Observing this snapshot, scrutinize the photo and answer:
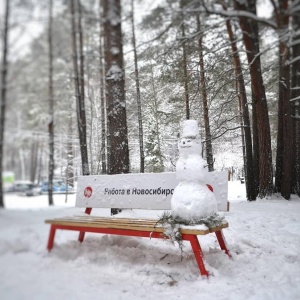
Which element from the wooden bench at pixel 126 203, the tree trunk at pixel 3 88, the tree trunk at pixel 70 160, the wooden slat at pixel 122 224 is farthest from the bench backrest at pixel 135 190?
the tree trunk at pixel 3 88

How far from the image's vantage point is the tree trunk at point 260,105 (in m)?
3.28

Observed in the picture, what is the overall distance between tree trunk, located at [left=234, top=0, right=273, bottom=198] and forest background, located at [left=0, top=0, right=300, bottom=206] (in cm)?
1

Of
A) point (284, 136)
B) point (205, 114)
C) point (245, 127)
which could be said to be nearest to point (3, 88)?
point (205, 114)

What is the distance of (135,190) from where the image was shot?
348cm

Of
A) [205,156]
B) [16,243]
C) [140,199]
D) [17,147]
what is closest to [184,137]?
[205,156]

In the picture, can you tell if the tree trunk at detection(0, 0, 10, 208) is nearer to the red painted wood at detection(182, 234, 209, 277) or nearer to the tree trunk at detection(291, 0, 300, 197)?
the red painted wood at detection(182, 234, 209, 277)

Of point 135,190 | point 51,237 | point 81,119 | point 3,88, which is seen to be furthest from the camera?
point 81,119

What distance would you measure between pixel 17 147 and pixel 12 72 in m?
0.66

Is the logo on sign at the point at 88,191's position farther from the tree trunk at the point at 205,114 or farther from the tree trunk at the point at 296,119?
the tree trunk at the point at 296,119

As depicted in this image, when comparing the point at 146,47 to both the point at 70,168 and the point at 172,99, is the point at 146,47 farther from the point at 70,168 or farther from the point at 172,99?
the point at 70,168

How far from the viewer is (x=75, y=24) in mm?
3203

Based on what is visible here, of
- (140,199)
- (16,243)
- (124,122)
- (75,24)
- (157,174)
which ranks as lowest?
(16,243)

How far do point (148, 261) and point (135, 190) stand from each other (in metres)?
0.86

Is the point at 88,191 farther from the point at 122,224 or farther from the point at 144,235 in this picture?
the point at 144,235
